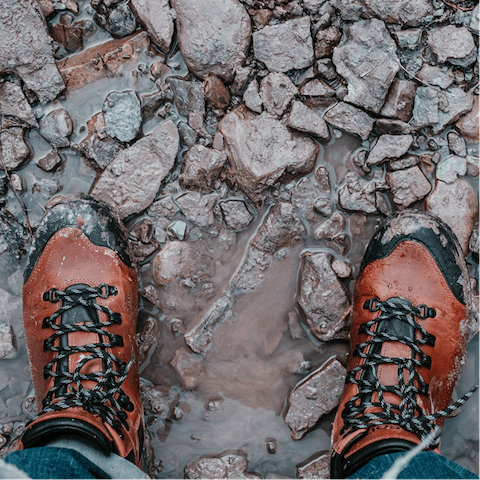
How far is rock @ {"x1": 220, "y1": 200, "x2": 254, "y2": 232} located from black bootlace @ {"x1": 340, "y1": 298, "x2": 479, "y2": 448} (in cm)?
85

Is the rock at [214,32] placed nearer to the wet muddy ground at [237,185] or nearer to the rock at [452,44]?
the wet muddy ground at [237,185]

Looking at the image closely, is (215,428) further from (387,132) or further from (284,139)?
(387,132)

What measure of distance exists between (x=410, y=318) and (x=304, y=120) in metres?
1.26

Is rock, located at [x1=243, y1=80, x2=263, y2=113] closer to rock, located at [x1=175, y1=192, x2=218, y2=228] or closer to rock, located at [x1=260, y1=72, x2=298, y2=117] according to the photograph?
rock, located at [x1=260, y1=72, x2=298, y2=117]

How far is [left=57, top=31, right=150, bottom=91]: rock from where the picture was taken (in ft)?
8.47

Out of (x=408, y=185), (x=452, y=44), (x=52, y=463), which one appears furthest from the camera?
(x=408, y=185)

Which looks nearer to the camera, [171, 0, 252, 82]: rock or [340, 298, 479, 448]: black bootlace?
[340, 298, 479, 448]: black bootlace

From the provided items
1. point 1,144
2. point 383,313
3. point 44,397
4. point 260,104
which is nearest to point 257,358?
point 383,313

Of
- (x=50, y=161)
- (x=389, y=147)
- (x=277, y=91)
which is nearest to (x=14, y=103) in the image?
(x=50, y=161)

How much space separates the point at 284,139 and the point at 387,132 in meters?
0.60

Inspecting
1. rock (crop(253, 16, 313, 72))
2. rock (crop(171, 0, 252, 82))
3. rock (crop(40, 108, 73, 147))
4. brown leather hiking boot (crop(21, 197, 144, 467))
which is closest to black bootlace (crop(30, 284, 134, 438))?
brown leather hiking boot (crop(21, 197, 144, 467))

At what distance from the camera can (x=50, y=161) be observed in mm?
2600

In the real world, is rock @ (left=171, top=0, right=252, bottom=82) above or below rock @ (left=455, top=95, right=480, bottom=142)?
above

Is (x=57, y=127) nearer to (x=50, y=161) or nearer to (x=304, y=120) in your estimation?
(x=50, y=161)
